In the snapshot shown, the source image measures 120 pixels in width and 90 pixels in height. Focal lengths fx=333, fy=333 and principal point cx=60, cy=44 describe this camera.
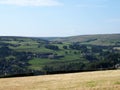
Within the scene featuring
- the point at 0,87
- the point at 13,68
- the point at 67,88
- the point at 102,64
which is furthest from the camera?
the point at 13,68

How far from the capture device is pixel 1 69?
644ft

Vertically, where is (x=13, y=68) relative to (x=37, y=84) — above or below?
below

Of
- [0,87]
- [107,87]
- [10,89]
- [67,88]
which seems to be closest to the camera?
[107,87]

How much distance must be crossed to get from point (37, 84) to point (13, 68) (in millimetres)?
165672

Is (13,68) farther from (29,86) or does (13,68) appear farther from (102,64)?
(29,86)

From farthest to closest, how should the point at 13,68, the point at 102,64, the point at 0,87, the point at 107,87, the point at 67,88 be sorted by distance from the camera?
the point at 13,68 → the point at 102,64 → the point at 0,87 → the point at 67,88 → the point at 107,87

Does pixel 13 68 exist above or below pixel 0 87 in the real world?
→ below

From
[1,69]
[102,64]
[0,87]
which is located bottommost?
[1,69]

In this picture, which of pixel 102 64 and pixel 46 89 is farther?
pixel 102 64

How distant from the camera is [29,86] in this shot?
2897 centimetres

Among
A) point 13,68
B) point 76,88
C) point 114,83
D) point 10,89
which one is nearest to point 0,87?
point 10,89

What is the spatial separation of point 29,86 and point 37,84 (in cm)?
134

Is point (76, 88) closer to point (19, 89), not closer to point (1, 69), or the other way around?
point (19, 89)

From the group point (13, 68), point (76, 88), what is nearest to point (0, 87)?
point (76, 88)
